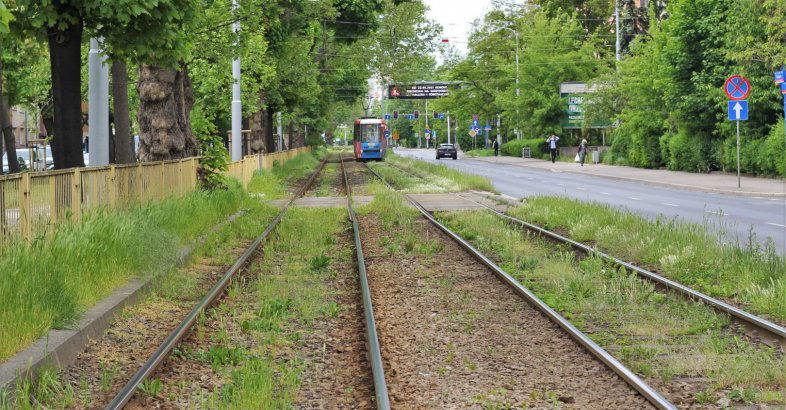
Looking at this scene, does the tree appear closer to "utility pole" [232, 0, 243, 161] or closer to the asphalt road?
the asphalt road

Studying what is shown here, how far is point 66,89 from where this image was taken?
13008 mm

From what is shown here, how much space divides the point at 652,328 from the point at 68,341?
4897 mm

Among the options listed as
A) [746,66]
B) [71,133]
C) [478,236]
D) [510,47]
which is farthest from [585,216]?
[510,47]

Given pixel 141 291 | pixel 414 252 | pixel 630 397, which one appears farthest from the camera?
pixel 414 252

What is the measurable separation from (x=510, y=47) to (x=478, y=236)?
6570 centimetres

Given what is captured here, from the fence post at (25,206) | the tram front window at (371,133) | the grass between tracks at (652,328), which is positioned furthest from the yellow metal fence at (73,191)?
the tram front window at (371,133)

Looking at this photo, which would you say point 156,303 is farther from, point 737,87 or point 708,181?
point 708,181

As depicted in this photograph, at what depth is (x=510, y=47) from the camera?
80.6 m

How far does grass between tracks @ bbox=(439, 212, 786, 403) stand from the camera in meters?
6.69

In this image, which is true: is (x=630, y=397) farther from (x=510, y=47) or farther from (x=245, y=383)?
(x=510, y=47)

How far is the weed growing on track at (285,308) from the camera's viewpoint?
253 inches

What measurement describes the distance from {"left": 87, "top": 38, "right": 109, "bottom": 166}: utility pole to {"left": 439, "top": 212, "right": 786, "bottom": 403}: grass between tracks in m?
6.73

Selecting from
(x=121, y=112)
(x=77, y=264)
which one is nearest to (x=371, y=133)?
(x=121, y=112)

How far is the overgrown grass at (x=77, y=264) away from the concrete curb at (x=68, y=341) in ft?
0.31
